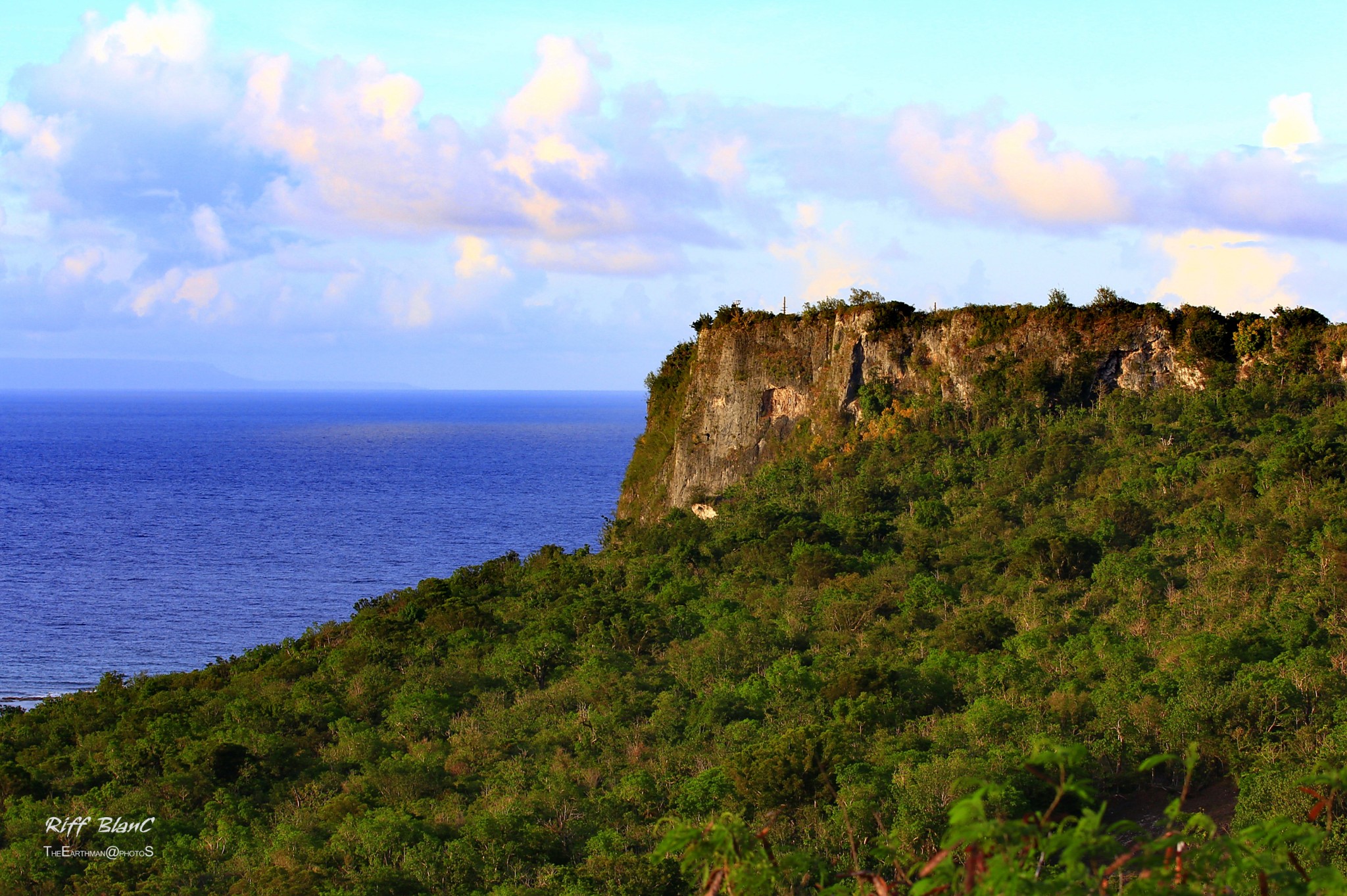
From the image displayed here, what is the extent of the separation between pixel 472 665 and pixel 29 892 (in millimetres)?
11604

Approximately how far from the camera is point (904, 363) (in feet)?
129

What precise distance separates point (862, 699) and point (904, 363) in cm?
2214

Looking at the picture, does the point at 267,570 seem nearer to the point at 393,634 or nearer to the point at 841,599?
the point at 393,634

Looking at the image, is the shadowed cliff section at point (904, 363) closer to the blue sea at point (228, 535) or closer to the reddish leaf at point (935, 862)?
the blue sea at point (228, 535)

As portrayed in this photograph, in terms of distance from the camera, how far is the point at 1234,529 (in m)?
26.5

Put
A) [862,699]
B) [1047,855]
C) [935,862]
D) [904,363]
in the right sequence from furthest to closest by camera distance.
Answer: [904,363]
[862,699]
[1047,855]
[935,862]

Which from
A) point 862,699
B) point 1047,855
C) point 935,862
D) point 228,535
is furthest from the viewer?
point 228,535

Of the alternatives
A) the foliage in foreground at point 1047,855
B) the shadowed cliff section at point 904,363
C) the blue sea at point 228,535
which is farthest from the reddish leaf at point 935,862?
the blue sea at point 228,535

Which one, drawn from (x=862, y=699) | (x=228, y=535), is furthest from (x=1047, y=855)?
(x=228, y=535)

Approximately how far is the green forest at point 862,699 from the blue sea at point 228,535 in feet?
28.4

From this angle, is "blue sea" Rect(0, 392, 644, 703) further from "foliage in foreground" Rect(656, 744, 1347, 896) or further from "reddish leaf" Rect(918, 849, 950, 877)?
"reddish leaf" Rect(918, 849, 950, 877)

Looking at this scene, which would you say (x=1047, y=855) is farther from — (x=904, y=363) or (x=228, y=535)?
(x=228, y=535)

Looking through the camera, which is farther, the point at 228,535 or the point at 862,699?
the point at 228,535

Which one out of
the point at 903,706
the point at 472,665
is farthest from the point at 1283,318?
the point at 472,665
